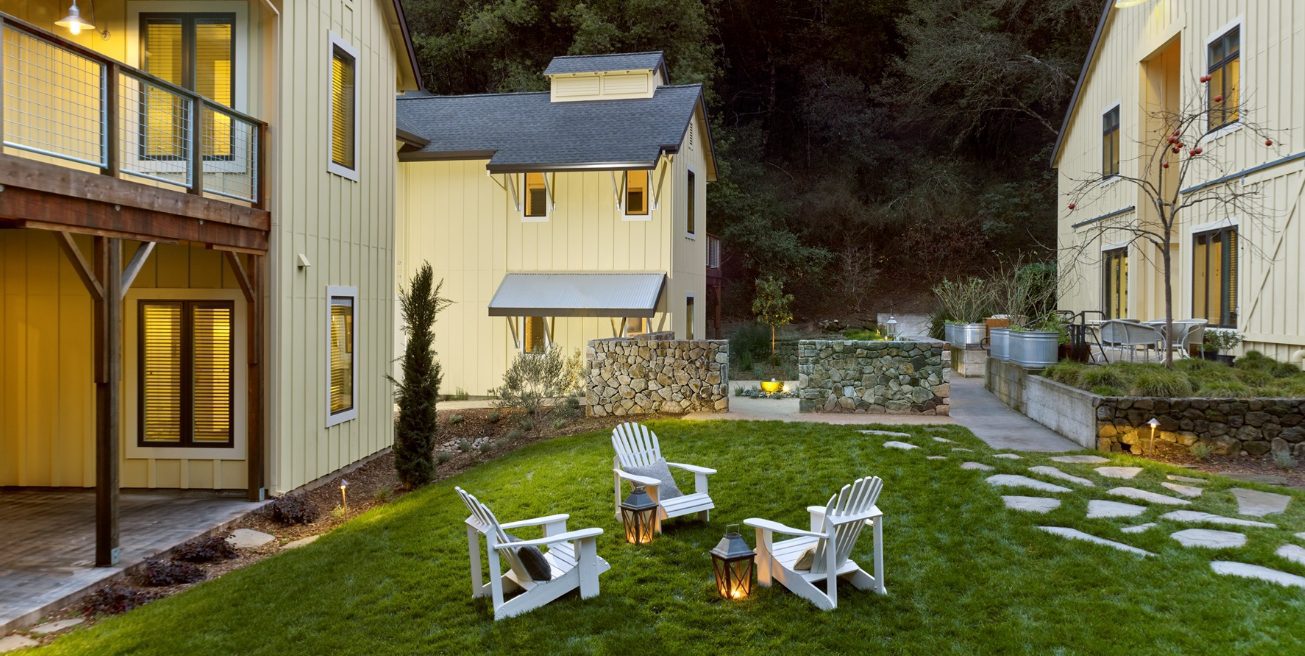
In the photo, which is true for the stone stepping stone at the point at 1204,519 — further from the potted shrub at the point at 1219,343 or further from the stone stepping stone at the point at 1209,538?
the potted shrub at the point at 1219,343

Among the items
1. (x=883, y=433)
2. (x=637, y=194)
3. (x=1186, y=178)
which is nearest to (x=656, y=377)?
(x=883, y=433)

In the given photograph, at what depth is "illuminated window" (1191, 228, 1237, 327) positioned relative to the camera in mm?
12573

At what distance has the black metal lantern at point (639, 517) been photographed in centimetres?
645

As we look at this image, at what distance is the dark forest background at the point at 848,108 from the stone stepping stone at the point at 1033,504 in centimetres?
2135

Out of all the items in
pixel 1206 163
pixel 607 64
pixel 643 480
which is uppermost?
pixel 607 64

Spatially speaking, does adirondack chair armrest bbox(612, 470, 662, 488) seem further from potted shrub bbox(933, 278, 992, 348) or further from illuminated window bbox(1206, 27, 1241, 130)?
potted shrub bbox(933, 278, 992, 348)

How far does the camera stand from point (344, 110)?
10703 mm

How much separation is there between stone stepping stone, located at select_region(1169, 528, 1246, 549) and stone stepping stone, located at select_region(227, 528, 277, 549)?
728 centimetres

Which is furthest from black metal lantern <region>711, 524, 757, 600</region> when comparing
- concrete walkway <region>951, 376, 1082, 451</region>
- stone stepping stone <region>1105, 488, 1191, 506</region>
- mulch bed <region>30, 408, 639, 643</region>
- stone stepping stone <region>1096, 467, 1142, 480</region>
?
concrete walkway <region>951, 376, 1082, 451</region>

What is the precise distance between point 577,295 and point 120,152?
9767 millimetres

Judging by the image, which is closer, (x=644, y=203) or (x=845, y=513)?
(x=845, y=513)

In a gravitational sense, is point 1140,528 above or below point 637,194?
below

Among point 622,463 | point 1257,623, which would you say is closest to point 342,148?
point 622,463

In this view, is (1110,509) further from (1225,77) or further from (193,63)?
(193,63)
